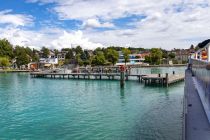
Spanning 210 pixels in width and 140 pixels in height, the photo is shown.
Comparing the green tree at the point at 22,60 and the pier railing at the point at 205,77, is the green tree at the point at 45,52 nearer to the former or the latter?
the green tree at the point at 22,60

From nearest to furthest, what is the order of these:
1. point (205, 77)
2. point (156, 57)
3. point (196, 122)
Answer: point (196, 122) → point (205, 77) → point (156, 57)

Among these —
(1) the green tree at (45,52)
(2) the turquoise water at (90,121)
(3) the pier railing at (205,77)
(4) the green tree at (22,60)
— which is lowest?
(2) the turquoise water at (90,121)

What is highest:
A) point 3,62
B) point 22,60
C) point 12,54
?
point 12,54

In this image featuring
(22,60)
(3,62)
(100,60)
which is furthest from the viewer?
(100,60)

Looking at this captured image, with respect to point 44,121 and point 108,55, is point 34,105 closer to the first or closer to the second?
point 44,121

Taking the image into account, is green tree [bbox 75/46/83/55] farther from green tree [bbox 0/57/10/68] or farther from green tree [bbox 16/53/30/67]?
green tree [bbox 0/57/10/68]

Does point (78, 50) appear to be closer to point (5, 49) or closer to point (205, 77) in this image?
point (5, 49)

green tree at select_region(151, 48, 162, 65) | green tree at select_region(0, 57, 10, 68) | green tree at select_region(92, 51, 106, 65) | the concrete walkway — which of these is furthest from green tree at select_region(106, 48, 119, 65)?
the concrete walkway

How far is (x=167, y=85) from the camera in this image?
52.6 meters

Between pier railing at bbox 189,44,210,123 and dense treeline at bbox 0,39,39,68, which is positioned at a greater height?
dense treeline at bbox 0,39,39,68

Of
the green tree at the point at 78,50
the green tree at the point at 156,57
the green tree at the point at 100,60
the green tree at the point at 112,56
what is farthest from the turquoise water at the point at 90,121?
the green tree at the point at 78,50

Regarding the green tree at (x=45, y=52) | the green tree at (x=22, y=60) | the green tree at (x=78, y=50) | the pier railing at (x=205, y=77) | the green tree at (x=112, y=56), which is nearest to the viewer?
the pier railing at (x=205, y=77)

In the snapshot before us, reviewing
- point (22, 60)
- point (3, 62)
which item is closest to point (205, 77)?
point (3, 62)

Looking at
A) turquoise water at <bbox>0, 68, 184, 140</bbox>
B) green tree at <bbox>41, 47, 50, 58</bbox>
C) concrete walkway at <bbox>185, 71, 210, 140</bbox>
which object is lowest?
turquoise water at <bbox>0, 68, 184, 140</bbox>
